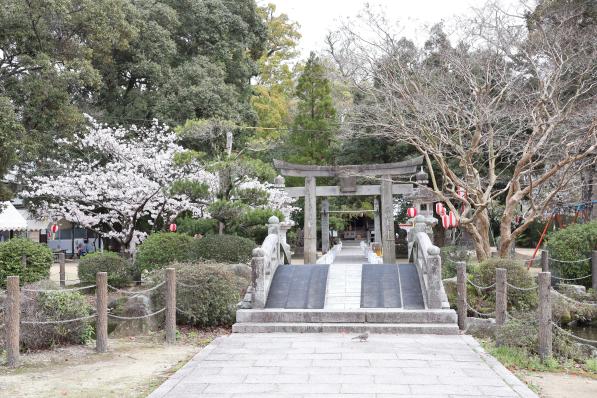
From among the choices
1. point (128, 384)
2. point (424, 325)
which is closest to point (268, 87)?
point (424, 325)

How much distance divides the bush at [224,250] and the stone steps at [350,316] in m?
3.40

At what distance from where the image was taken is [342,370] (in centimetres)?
759

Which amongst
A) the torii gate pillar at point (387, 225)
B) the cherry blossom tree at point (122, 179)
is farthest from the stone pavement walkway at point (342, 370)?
the torii gate pillar at point (387, 225)

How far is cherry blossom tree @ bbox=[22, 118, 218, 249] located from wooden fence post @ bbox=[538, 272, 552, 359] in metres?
9.93

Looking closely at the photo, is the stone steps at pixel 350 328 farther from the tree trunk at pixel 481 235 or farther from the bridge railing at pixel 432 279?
the tree trunk at pixel 481 235

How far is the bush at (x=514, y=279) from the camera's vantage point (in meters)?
12.4

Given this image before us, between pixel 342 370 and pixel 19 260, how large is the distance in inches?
432

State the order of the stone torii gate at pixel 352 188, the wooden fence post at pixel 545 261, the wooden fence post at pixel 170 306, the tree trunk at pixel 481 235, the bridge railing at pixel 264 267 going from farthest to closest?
the stone torii gate at pixel 352 188
the wooden fence post at pixel 545 261
the tree trunk at pixel 481 235
the bridge railing at pixel 264 267
the wooden fence post at pixel 170 306

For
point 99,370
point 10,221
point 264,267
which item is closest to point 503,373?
point 99,370

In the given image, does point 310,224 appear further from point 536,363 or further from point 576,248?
point 536,363

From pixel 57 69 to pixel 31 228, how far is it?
25658mm

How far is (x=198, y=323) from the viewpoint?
11.5 meters

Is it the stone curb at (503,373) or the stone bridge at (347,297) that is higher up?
the stone bridge at (347,297)

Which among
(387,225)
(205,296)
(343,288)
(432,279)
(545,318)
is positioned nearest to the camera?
(545,318)
